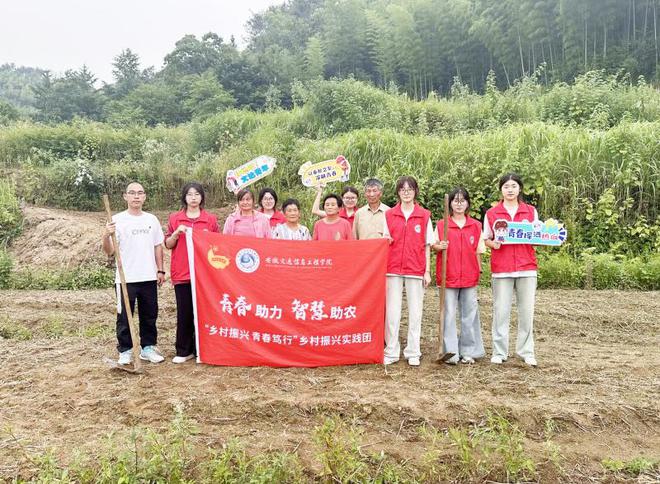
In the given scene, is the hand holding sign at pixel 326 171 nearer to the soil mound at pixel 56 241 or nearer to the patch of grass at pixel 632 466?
the patch of grass at pixel 632 466

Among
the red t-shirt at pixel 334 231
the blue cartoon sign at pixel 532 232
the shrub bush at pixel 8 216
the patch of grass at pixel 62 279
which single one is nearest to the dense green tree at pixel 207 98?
the shrub bush at pixel 8 216

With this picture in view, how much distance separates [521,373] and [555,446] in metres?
1.19

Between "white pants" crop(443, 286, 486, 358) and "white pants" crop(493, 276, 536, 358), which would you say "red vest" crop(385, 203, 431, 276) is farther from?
"white pants" crop(493, 276, 536, 358)

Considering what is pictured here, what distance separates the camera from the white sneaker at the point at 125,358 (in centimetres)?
414

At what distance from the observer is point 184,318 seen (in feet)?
13.8

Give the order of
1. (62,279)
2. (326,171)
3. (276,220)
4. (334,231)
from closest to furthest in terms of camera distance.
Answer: (334,231) → (276,220) → (326,171) → (62,279)

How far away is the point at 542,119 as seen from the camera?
10859 millimetres

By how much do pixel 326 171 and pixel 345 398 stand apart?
2.56 meters

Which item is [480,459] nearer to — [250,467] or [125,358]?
[250,467]

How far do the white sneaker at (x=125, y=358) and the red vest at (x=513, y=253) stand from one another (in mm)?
2950

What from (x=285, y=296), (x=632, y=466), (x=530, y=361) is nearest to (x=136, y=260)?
(x=285, y=296)

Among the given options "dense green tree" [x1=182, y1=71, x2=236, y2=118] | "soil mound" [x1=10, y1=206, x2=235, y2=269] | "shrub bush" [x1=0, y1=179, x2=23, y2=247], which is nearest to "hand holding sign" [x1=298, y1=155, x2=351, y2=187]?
"soil mound" [x1=10, y1=206, x2=235, y2=269]

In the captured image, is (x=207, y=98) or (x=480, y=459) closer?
(x=480, y=459)

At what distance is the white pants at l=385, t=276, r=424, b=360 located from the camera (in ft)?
13.6
